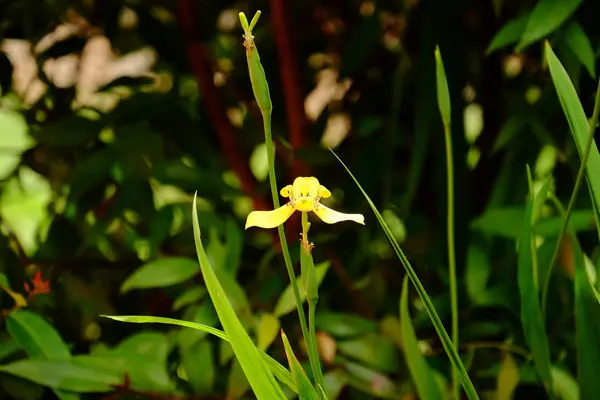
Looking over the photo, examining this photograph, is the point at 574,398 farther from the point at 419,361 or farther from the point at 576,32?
the point at 576,32

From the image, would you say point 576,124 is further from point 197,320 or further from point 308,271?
point 197,320

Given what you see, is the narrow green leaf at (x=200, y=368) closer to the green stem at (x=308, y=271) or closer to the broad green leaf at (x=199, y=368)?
the broad green leaf at (x=199, y=368)

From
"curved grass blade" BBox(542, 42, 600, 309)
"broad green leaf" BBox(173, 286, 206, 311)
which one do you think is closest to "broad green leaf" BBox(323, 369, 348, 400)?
"broad green leaf" BBox(173, 286, 206, 311)

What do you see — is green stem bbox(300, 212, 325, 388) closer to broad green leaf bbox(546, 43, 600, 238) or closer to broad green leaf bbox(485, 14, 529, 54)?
broad green leaf bbox(546, 43, 600, 238)

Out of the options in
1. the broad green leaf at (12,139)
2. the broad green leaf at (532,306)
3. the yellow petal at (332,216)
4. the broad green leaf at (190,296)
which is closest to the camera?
the yellow petal at (332,216)

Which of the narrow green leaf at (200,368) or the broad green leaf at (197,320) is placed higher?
the broad green leaf at (197,320)

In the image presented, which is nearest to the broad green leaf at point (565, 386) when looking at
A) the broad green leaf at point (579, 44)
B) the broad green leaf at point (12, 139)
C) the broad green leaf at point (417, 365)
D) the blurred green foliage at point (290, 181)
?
the blurred green foliage at point (290, 181)

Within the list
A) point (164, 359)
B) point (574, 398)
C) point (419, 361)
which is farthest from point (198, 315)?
point (574, 398)

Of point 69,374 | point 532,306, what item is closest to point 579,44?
point 532,306
